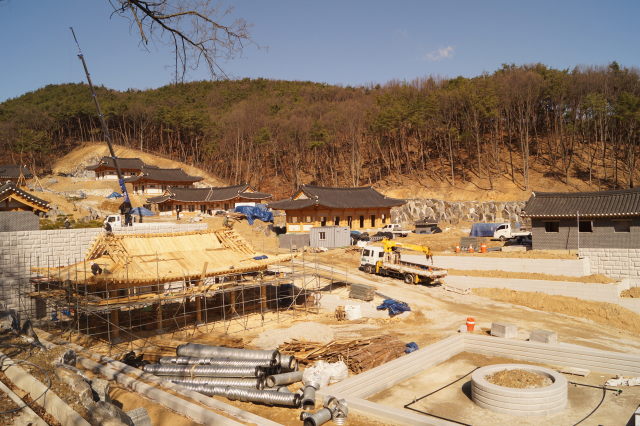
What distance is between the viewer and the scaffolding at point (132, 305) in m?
14.9

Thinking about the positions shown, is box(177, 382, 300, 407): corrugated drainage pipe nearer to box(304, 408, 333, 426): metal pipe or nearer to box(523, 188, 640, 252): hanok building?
box(304, 408, 333, 426): metal pipe

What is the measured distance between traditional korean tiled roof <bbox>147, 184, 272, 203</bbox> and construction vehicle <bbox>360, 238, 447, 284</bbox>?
28.5 m

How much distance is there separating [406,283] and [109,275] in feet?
51.9

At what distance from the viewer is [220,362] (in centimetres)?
1166

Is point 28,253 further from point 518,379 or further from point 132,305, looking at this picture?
point 518,379

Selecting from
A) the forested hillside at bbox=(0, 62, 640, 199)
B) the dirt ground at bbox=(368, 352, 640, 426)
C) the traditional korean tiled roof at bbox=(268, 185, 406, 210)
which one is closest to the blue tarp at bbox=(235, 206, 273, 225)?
the traditional korean tiled roof at bbox=(268, 185, 406, 210)

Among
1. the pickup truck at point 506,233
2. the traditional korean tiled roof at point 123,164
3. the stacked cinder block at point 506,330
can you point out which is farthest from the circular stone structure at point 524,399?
the traditional korean tiled roof at point 123,164

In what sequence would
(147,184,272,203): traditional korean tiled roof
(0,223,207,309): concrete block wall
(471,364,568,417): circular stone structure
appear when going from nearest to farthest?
(471,364,568,417): circular stone structure, (0,223,207,309): concrete block wall, (147,184,272,203): traditional korean tiled roof

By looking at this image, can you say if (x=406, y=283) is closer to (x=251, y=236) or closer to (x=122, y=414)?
(x=251, y=236)

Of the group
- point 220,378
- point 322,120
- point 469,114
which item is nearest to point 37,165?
point 322,120

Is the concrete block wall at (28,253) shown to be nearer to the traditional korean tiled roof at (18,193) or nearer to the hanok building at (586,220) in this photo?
the traditional korean tiled roof at (18,193)

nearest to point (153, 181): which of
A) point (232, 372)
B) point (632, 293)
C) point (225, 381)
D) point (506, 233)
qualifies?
point (506, 233)

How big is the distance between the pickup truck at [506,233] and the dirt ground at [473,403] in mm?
23930

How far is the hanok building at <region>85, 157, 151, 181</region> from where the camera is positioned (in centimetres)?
6550
